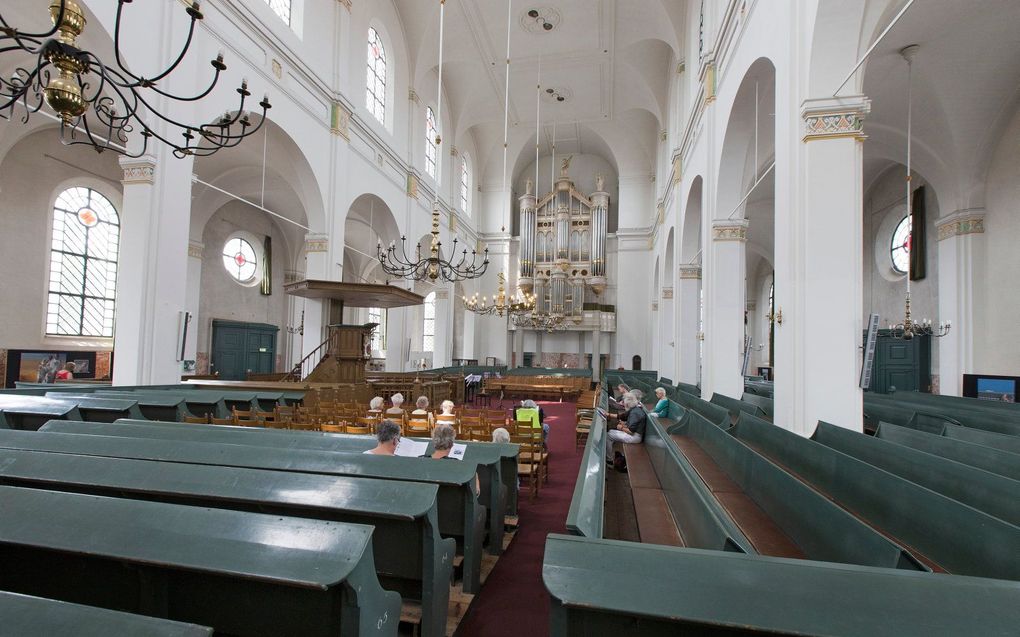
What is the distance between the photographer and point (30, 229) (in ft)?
32.1

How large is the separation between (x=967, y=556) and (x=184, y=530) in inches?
108

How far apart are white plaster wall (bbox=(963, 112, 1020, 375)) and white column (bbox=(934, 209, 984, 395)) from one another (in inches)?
3.4

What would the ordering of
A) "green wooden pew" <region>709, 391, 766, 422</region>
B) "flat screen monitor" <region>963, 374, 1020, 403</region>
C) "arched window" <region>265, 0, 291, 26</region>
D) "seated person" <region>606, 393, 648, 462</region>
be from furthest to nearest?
"arched window" <region>265, 0, 291, 26</region>, "flat screen monitor" <region>963, 374, 1020, 403</region>, "green wooden pew" <region>709, 391, 766, 422</region>, "seated person" <region>606, 393, 648, 462</region>

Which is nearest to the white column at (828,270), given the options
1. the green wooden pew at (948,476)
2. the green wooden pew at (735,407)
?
the green wooden pew at (948,476)

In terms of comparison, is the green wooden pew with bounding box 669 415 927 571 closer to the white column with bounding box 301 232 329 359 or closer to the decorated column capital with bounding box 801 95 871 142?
the decorated column capital with bounding box 801 95 871 142

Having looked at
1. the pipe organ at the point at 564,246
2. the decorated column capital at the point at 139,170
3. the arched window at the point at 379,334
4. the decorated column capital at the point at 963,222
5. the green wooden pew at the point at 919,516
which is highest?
the pipe organ at the point at 564,246

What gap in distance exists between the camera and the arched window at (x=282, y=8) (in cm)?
964

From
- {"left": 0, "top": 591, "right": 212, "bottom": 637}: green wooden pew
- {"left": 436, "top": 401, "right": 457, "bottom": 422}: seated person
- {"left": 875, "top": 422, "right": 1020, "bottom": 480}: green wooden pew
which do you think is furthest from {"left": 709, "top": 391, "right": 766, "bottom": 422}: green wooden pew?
{"left": 0, "top": 591, "right": 212, "bottom": 637}: green wooden pew

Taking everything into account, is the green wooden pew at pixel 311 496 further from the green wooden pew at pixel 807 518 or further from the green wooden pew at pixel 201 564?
the green wooden pew at pixel 807 518

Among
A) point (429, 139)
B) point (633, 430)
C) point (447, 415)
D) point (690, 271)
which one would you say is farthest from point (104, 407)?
point (429, 139)

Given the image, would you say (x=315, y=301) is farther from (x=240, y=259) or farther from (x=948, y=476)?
(x=948, y=476)

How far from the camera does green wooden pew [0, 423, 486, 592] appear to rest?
2.44 meters

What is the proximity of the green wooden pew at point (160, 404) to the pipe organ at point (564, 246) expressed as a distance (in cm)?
1624

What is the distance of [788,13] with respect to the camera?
208 inches
